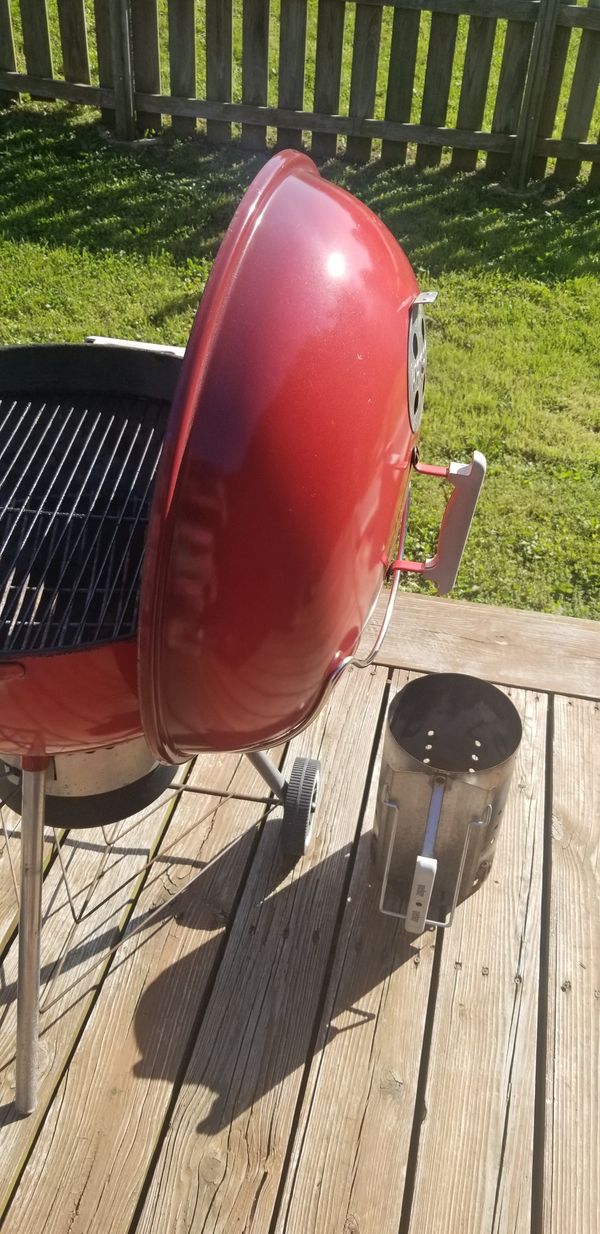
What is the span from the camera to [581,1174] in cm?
158

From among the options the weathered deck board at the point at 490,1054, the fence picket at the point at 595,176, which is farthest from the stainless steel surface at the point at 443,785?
the fence picket at the point at 595,176

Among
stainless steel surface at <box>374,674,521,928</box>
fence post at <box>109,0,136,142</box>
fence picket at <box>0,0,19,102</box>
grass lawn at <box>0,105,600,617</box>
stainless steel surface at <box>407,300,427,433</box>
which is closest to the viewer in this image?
stainless steel surface at <box>407,300,427,433</box>

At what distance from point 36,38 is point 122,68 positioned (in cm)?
52

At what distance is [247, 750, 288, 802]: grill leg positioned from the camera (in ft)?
6.36

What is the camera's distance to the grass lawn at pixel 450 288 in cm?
326

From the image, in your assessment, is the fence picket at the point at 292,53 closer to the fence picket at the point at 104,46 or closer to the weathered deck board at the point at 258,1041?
the fence picket at the point at 104,46

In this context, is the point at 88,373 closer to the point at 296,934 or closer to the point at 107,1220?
the point at 296,934

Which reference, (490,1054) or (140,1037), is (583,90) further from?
(140,1037)

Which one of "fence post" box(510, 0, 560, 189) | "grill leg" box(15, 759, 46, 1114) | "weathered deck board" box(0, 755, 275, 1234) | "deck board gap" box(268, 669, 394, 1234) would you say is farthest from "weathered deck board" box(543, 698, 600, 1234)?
"fence post" box(510, 0, 560, 189)

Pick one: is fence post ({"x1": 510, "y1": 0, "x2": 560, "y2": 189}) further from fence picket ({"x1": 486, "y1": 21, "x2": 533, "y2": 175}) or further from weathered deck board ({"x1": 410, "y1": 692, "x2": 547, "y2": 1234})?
weathered deck board ({"x1": 410, "y1": 692, "x2": 547, "y2": 1234})

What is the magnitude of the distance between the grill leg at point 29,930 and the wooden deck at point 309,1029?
0.27 feet

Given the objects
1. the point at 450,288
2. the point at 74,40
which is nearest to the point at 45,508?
the point at 450,288

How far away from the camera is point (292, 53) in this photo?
4.88 meters

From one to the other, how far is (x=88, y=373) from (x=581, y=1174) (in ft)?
5.22
